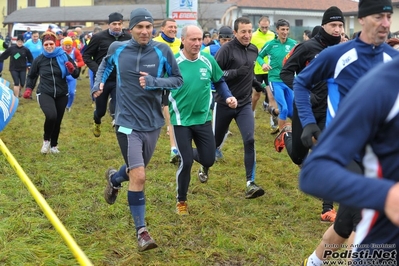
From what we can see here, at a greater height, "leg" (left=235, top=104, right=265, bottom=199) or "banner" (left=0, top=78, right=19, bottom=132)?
"banner" (left=0, top=78, right=19, bottom=132)

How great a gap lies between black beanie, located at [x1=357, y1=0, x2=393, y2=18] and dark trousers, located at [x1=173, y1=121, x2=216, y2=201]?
3.25m

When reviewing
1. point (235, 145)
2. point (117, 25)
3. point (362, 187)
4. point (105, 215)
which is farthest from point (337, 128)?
point (235, 145)

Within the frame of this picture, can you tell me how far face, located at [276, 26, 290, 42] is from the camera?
11.4 m

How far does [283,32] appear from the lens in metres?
11.5

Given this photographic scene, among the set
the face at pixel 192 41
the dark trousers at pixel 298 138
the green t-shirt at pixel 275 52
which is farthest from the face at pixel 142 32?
the green t-shirt at pixel 275 52

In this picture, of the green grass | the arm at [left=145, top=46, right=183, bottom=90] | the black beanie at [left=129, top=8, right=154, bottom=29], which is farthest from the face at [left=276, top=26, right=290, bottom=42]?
the black beanie at [left=129, top=8, right=154, bottom=29]

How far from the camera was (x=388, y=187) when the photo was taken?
6.11 ft

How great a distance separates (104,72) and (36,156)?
13.9 feet

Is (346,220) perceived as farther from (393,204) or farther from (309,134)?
(393,204)

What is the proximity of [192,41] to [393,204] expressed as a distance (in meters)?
4.97

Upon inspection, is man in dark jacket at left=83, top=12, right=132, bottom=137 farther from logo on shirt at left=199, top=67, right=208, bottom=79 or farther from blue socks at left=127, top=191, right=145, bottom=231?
blue socks at left=127, top=191, right=145, bottom=231

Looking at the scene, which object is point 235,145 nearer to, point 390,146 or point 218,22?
point 390,146

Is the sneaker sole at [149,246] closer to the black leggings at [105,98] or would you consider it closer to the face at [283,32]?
the black leggings at [105,98]

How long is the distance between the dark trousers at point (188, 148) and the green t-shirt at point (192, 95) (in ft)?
0.25
